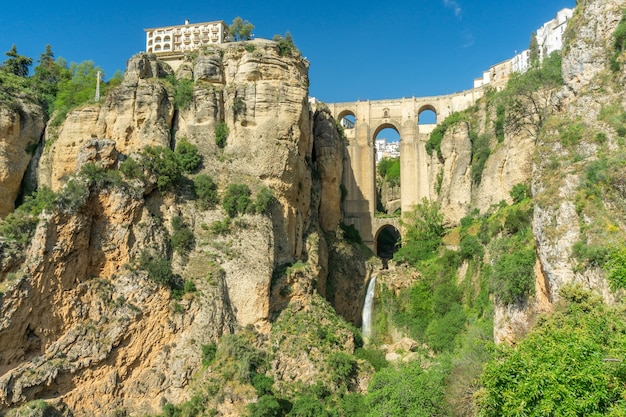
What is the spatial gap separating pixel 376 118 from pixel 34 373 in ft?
118

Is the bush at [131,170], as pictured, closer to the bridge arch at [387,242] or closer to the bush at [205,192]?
the bush at [205,192]

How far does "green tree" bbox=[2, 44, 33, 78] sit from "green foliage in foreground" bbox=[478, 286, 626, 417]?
131 feet

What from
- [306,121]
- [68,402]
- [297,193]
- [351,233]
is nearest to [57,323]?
[68,402]

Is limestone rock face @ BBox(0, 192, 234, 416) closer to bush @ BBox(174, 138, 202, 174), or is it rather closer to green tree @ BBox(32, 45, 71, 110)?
bush @ BBox(174, 138, 202, 174)

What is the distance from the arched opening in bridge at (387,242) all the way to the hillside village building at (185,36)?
2163 cm

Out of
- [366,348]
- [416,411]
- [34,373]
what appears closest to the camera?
[416,411]

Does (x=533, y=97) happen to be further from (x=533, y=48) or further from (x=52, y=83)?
(x=52, y=83)

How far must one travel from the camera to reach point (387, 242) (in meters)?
54.1

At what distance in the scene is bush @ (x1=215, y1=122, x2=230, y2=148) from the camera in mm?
34000

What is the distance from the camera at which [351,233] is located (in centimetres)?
4550

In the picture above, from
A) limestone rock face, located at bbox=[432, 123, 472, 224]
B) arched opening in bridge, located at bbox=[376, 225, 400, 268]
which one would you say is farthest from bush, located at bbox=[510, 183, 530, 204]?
arched opening in bridge, located at bbox=[376, 225, 400, 268]

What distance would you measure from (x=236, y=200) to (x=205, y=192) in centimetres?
174

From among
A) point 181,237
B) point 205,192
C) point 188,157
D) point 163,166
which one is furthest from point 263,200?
point 163,166

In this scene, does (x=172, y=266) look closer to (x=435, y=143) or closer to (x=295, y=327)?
(x=295, y=327)
